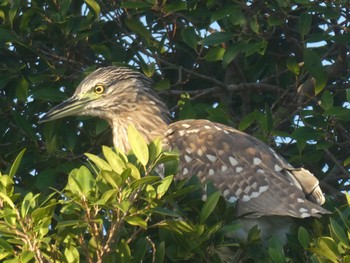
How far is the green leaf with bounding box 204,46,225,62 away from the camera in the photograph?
23.7ft

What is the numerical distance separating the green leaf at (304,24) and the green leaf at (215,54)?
50cm

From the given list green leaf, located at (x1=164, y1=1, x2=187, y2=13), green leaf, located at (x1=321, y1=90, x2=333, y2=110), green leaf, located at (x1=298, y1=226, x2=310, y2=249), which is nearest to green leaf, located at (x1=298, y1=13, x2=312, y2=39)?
green leaf, located at (x1=321, y1=90, x2=333, y2=110)

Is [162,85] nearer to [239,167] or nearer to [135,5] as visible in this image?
[135,5]

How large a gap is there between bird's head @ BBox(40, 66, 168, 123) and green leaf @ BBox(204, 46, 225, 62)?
22.0 inches

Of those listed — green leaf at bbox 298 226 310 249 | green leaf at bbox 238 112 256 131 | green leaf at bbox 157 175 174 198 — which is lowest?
A: green leaf at bbox 238 112 256 131

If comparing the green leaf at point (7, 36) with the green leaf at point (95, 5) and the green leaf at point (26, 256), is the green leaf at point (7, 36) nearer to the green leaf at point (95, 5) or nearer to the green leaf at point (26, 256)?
the green leaf at point (95, 5)

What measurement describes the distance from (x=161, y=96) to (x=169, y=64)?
54 centimetres

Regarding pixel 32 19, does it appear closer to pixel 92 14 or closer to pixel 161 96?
pixel 92 14

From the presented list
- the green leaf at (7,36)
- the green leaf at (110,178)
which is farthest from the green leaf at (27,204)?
the green leaf at (7,36)

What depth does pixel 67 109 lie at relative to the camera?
7145mm

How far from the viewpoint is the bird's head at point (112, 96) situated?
7.26m

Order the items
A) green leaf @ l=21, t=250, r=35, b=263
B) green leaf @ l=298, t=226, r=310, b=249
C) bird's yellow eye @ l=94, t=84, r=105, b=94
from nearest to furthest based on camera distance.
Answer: green leaf @ l=21, t=250, r=35, b=263 < green leaf @ l=298, t=226, r=310, b=249 < bird's yellow eye @ l=94, t=84, r=105, b=94

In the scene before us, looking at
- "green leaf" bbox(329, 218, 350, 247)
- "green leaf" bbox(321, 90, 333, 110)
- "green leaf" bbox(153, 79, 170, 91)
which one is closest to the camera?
"green leaf" bbox(329, 218, 350, 247)

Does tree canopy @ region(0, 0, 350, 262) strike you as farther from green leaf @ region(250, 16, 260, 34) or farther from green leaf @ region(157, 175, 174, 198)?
green leaf @ region(157, 175, 174, 198)
